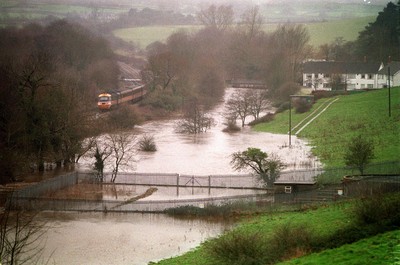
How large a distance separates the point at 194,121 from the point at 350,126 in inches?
115

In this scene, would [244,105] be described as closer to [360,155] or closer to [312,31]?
[312,31]

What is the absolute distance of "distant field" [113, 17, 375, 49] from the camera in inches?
677

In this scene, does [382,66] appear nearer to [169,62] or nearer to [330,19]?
[330,19]

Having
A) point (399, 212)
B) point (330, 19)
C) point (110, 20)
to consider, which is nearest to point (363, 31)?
point (330, 19)

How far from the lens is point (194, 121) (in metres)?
16.2

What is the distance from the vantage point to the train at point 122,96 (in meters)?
16.4

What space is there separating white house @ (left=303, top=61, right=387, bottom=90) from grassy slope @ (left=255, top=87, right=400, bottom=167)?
450mm

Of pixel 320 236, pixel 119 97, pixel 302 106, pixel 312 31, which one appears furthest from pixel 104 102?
pixel 320 236

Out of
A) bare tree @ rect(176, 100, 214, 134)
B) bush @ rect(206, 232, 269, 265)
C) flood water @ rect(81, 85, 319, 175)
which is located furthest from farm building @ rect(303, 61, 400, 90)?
bush @ rect(206, 232, 269, 265)

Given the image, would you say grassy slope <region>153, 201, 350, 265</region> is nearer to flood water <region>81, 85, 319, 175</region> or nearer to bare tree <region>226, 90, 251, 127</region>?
flood water <region>81, 85, 319, 175</region>

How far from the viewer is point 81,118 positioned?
14.9m

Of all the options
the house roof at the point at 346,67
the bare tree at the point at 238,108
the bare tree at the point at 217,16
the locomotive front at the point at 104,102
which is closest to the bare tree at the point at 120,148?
the locomotive front at the point at 104,102

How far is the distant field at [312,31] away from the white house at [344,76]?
522mm

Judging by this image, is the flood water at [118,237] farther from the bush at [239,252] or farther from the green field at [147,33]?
the green field at [147,33]
